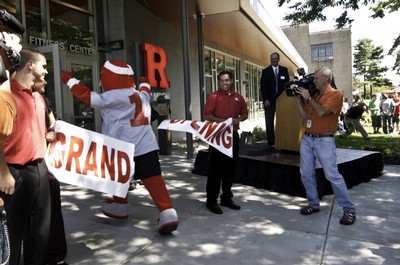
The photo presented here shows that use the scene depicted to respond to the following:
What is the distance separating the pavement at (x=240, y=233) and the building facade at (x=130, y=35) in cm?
329

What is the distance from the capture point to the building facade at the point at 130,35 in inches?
320

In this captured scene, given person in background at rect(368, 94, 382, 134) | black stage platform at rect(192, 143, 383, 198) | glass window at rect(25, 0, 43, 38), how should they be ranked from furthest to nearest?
1. person in background at rect(368, 94, 382, 134)
2. glass window at rect(25, 0, 43, 38)
3. black stage platform at rect(192, 143, 383, 198)

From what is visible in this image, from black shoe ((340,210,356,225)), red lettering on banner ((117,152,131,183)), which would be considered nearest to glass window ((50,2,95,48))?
red lettering on banner ((117,152,131,183))

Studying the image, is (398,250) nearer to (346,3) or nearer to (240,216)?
(240,216)

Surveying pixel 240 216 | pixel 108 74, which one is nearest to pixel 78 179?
pixel 108 74

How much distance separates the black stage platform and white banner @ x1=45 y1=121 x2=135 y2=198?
2984 mm

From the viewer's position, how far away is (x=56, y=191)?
306 centimetres

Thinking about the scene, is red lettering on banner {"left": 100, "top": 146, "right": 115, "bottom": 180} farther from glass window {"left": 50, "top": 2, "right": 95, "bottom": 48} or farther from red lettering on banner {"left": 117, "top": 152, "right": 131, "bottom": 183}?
glass window {"left": 50, "top": 2, "right": 95, "bottom": 48}

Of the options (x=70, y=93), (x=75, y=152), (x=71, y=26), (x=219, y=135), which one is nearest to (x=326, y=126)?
(x=219, y=135)

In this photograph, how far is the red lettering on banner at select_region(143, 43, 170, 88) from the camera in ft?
34.3

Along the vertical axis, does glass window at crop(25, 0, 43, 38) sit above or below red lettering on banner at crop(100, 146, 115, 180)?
above

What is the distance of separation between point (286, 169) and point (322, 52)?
50.7 meters

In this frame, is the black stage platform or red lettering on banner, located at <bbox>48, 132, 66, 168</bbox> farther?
the black stage platform

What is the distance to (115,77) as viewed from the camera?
3.87m
